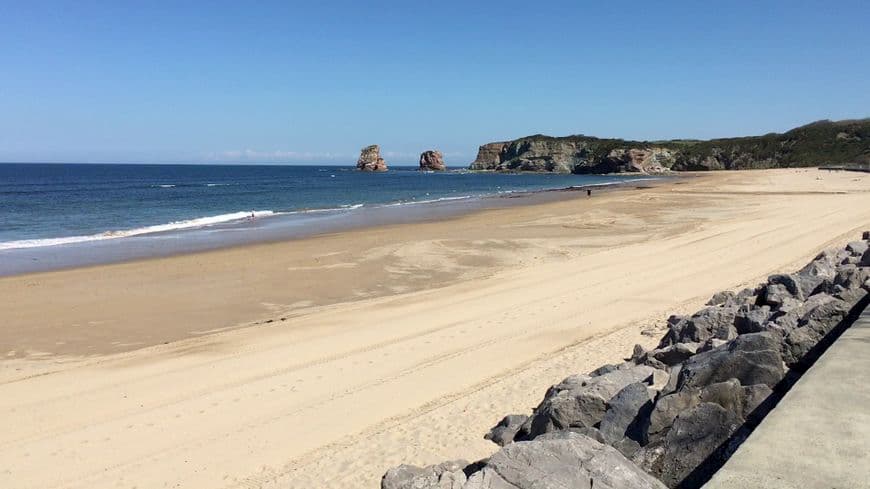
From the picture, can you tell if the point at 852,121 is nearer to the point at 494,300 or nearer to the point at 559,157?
the point at 559,157

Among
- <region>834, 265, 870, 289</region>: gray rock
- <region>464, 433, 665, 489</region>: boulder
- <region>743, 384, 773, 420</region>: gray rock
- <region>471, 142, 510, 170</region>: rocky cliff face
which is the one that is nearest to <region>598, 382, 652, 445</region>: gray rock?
<region>743, 384, 773, 420</region>: gray rock

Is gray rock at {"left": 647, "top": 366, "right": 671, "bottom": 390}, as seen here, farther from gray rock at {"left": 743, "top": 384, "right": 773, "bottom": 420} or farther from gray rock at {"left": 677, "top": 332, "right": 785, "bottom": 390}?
gray rock at {"left": 743, "top": 384, "right": 773, "bottom": 420}

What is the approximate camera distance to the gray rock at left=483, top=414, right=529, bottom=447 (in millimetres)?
6186

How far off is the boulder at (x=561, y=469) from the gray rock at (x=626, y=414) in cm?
109

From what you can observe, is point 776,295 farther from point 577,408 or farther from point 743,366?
point 577,408

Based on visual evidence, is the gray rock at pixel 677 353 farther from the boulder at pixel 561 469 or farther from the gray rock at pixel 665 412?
the boulder at pixel 561 469

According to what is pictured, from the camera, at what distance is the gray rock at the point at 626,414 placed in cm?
484

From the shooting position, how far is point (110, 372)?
364 inches

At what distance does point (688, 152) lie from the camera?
11994 centimetres

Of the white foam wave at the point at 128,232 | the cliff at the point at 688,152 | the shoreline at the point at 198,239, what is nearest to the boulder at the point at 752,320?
the shoreline at the point at 198,239

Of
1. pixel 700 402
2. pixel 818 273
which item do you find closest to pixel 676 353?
pixel 700 402

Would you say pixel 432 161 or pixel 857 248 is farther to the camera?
pixel 432 161

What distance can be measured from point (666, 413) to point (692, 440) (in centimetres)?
50

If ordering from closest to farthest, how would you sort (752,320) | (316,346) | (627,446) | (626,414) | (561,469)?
(561,469)
(627,446)
(626,414)
(752,320)
(316,346)
